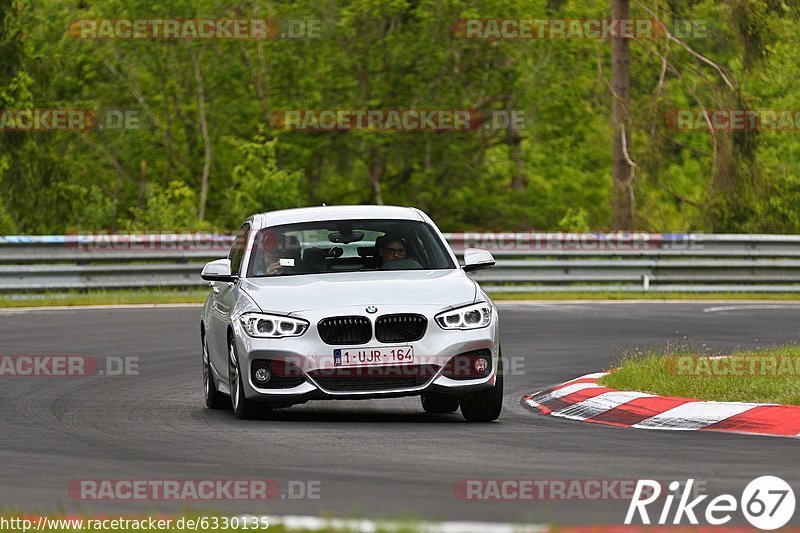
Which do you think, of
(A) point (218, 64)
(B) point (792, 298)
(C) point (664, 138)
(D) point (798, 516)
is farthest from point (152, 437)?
(A) point (218, 64)

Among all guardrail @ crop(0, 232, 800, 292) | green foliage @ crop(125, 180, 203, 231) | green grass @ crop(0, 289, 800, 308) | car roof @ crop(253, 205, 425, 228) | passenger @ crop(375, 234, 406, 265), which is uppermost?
car roof @ crop(253, 205, 425, 228)

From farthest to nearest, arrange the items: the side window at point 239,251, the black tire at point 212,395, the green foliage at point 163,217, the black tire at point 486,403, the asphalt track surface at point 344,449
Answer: the green foliage at point 163,217
the side window at point 239,251
the black tire at point 212,395
the black tire at point 486,403
the asphalt track surface at point 344,449

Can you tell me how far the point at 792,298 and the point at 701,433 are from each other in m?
Answer: 17.5

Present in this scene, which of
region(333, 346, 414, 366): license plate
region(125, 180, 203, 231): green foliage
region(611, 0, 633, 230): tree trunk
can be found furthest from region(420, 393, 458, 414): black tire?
region(611, 0, 633, 230): tree trunk

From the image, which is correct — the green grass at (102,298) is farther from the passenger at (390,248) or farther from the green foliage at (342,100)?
the passenger at (390,248)

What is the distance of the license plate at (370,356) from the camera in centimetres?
1127

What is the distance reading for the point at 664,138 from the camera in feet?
116

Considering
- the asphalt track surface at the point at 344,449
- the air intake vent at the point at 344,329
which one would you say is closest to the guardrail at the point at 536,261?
the asphalt track surface at the point at 344,449

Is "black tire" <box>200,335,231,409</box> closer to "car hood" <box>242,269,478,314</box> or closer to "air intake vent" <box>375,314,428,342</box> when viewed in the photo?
"car hood" <box>242,269,478,314</box>

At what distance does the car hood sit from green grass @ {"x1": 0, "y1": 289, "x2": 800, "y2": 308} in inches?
536

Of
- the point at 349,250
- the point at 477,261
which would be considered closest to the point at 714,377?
the point at 477,261

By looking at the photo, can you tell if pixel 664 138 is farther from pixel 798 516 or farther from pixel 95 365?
pixel 798 516

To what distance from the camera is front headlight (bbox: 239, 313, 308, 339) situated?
11359 millimetres

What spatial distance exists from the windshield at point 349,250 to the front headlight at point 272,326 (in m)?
0.90
